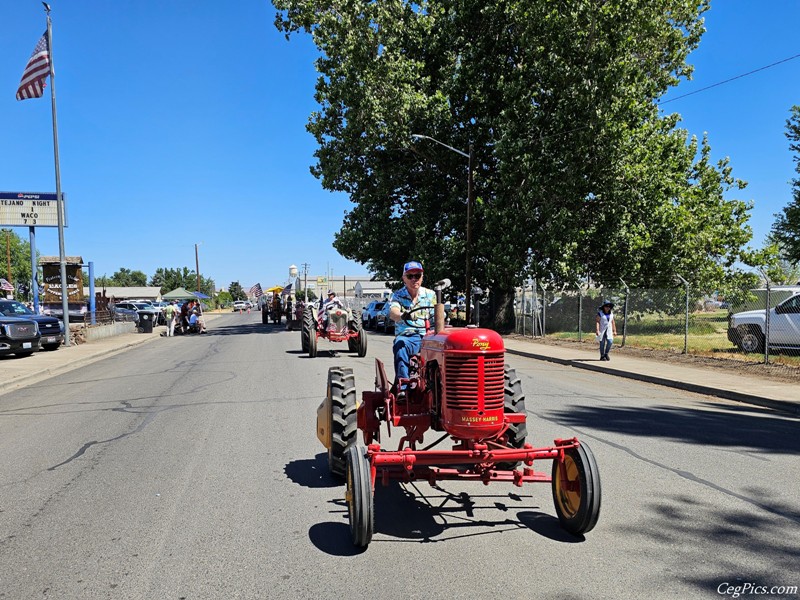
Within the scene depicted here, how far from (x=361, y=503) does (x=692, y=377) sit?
11491mm

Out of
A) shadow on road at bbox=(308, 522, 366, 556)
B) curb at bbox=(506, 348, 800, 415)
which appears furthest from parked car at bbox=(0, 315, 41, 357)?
shadow on road at bbox=(308, 522, 366, 556)

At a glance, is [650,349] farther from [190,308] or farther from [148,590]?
[190,308]

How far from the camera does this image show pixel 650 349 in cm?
1992

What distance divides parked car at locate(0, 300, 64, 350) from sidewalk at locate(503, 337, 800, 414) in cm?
1563

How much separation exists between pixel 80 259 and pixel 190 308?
622cm

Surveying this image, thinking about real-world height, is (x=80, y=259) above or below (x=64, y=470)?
above

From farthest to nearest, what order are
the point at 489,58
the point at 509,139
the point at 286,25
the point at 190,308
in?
the point at 190,308, the point at 286,25, the point at 489,58, the point at 509,139

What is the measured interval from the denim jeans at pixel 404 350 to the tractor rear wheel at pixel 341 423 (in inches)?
18.9

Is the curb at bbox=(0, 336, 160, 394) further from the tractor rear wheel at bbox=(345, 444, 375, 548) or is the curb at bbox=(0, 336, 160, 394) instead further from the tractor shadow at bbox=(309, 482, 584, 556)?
the tractor rear wheel at bbox=(345, 444, 375, 548)

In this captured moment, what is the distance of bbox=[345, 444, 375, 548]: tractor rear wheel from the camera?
414 cm

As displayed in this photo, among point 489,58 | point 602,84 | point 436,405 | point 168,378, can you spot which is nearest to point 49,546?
point 436,405

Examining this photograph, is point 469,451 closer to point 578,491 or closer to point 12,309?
point 578,491

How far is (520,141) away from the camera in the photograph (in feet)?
82.1

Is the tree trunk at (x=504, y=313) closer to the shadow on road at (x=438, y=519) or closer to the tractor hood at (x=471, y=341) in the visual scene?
the shadow on road at (x=438, y=519)
